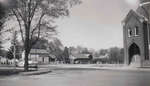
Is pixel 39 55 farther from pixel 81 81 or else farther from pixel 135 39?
pixel 81 81

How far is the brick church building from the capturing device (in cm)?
5097

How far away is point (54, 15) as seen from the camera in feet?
123

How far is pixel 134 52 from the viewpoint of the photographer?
54469 millimetres

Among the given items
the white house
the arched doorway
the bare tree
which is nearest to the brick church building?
the arched doorway

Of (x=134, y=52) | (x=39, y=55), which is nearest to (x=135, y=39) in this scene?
(x=134, y=52)

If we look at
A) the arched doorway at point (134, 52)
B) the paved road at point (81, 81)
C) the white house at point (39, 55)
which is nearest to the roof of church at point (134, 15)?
the arched doorway at point (134, 52)

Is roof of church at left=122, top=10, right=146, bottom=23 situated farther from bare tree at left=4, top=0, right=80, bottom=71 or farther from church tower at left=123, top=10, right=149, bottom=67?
bare tree at left=4, top=0, right=80, bottom=71

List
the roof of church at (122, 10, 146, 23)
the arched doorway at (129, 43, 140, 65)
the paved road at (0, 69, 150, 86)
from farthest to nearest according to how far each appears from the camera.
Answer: the arched doorway at (129, 43, 140, 65)
the roof of church at (122, 10, 146, 23)
the paved road at (0, 69, 150, 86)

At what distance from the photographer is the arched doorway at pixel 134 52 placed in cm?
5309

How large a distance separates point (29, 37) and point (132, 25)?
83.1 ft

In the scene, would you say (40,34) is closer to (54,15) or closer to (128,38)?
(54,15)

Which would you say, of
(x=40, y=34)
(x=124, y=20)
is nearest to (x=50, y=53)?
(x=124, y=20)

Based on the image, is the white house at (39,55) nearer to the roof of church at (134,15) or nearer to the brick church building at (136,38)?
the roof of church at (134,15)

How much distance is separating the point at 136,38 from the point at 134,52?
3582mm
